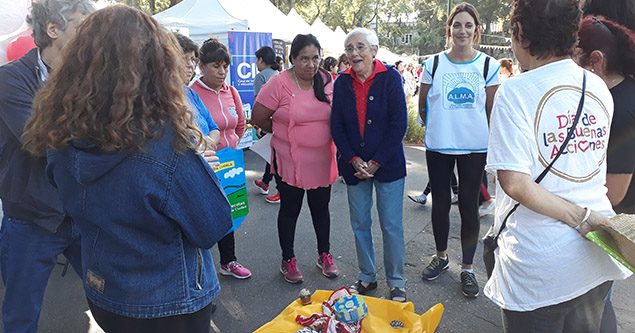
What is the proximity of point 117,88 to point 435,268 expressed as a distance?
299 centimetres

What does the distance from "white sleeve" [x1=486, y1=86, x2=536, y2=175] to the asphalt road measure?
1.76m

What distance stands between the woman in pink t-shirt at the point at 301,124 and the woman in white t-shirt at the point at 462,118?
0.81 meters

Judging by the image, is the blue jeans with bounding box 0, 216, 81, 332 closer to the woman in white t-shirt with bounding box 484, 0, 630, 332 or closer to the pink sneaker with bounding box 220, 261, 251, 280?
the pink sneaker with bounding box 220, 261, 251, 280

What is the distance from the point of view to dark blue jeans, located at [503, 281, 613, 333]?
153 centimetres

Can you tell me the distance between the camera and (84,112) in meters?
1.31

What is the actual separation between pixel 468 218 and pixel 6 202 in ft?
9.62

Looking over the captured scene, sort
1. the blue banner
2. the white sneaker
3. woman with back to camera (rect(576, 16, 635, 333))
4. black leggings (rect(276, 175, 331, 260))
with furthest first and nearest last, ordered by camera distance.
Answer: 1. the blue banner
2. the white sneaker
3. black leggings (rect(276, 175, 331, 260))
4. woman with back to camera (rect(576, 16, 635, 333))

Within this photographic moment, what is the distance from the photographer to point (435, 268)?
11.8 feet

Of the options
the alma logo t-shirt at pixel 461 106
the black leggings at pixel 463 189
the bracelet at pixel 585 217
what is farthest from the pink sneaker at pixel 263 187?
the bracelet at pixel 585 217

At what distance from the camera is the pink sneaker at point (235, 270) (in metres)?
3.66

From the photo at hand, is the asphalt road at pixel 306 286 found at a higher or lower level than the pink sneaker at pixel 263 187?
higher

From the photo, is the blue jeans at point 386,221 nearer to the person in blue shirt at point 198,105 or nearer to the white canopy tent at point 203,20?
the person in blue shirt at point 198,105

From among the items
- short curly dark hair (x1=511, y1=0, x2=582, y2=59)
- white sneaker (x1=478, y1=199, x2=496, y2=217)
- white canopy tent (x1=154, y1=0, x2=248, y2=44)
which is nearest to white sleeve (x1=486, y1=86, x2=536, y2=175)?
short curly dark hair (x1=511, y1=0, x2=582, y2=59)

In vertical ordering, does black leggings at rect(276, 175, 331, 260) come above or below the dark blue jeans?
below
